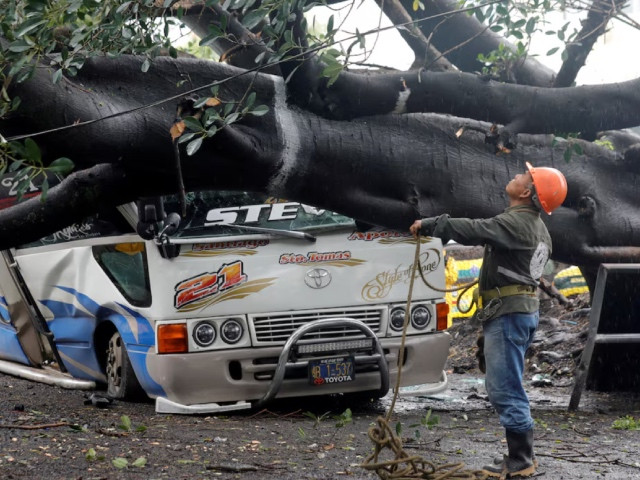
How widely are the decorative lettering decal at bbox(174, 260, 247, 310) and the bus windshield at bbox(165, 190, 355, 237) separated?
0.99 ft

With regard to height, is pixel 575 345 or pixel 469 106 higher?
pixel 469 106

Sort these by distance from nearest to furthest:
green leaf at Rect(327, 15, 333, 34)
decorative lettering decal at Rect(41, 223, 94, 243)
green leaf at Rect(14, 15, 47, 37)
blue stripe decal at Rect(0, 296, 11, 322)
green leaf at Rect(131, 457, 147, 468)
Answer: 1. green leaf at Rect(14, 15, 47, 37)
2. green leaf at Rect(327, 15, 333, 34)
3. green leaf at Rect(131, 457, 147, 468)
4. decorative lettering decal at Rect(41, 223, 94, 243)
5. blue stripe decal at Rect(0, 296, 11, 322)

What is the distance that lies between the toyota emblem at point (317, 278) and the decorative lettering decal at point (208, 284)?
1.71 ft

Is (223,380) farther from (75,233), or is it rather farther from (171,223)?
(75,233)

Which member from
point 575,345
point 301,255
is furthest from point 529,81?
point 575,345

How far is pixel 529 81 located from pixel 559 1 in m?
1.03

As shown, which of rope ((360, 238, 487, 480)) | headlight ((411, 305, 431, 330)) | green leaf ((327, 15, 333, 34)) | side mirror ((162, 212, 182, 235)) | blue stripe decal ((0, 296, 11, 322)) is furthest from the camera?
blue stripe decal ((0, 296, 11, 322))

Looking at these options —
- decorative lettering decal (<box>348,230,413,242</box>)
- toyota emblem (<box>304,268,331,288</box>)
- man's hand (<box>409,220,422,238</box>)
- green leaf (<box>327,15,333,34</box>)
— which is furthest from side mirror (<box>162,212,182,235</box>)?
green leaf (<box>327,15,333,34</box>)

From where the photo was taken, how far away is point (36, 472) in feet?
17.5

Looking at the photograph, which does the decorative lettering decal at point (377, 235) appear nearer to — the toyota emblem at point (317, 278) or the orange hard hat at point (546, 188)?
the toyota emblem at point (317, 278)

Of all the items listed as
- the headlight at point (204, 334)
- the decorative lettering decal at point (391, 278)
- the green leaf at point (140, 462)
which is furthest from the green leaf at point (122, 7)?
the decorative lettering decal at point (391, 278)

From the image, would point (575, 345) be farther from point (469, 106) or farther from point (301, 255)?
point (469, 106)

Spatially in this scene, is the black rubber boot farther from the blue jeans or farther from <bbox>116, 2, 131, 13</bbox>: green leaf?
<bbox>116, 2, 131, 13</bbox>: green leaf

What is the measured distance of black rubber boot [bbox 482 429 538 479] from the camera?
5.48 meters
